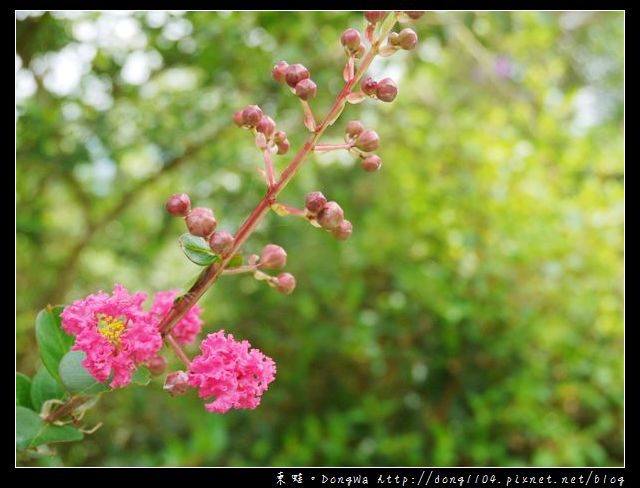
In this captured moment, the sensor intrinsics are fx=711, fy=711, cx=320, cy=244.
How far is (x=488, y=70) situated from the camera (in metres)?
2.56

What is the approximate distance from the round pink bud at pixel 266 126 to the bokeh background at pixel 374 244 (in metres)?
1.28

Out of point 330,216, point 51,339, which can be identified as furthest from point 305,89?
point 51,339

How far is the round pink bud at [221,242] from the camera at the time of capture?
27.6 inches

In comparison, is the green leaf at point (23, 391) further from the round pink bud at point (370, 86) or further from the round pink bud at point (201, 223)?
the round pink bud at point (370, 86)

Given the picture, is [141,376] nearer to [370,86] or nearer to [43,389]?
[43,389]

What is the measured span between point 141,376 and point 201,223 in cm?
19

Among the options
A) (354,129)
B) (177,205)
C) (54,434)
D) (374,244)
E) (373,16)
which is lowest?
(54,434)

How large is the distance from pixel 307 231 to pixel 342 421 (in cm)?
64

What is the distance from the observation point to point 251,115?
76 cm

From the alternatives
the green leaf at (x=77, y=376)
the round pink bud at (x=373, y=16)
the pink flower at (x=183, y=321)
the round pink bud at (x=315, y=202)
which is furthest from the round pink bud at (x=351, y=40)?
the green leaf at (x=77, y=376)

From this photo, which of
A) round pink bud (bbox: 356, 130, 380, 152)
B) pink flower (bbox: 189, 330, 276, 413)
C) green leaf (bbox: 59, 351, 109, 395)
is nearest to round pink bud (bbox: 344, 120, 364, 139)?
round pink bud (bbox: 356, 130, 380, 152)
